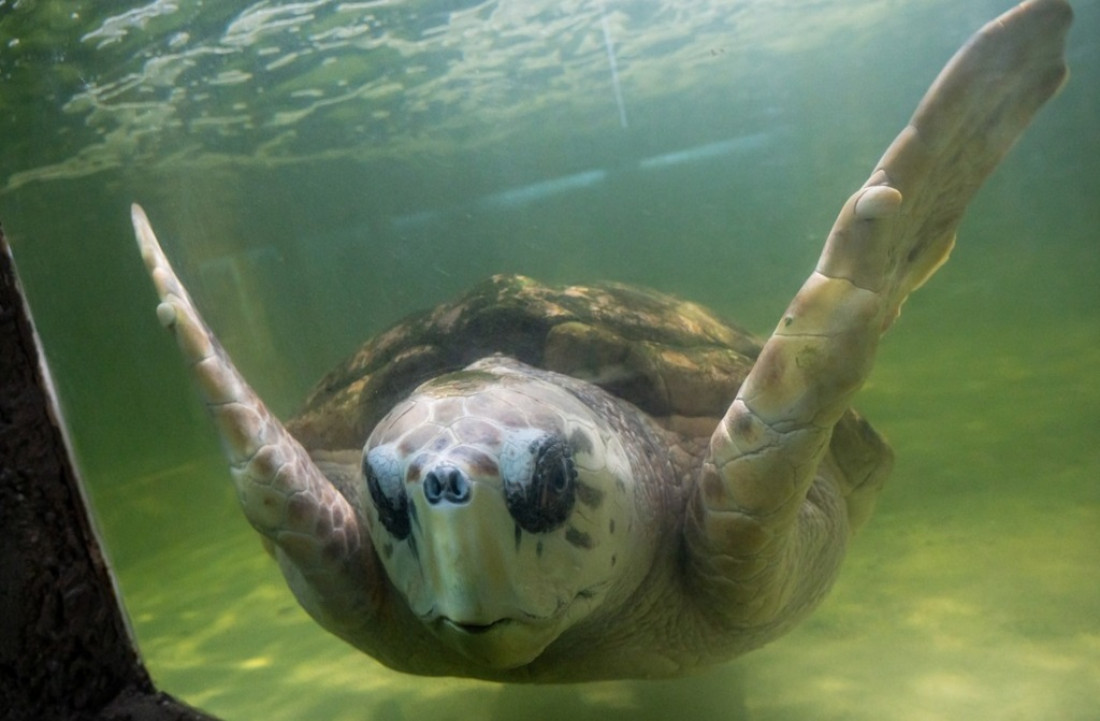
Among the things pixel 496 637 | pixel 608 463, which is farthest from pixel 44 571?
pixel 608 463

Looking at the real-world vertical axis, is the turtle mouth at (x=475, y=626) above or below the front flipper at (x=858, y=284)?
below

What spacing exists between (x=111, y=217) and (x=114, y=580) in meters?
15.0

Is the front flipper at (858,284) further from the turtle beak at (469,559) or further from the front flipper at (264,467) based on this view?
the front flipper at (264,467)

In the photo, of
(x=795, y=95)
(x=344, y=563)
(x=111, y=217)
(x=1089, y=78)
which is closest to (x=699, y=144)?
(x=795, y=95)

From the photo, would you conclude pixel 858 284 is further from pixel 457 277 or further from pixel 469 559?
pixel 457 277

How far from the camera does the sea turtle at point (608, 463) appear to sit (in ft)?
4.68

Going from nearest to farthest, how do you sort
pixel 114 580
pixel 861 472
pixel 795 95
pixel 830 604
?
pixel 114 580 → pixel 861 472 → pixel 830 604 → pixel 795 95

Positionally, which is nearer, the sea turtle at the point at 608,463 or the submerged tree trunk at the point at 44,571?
the submerged tree trunk at the point at 44,571

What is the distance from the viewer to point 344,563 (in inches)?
76.9

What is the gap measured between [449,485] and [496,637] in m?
0.33

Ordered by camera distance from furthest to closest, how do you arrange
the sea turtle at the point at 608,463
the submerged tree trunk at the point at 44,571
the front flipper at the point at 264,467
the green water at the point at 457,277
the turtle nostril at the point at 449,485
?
the green water at the point at 457,277, the front flipper at the point at 264,467, the sea turtle at the point at 608,463, the turtle nostril at the point at 449,485, the submerged tree trunk at the point at 44,571

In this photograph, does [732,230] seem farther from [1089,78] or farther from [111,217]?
[111,217]

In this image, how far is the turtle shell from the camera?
254 cm

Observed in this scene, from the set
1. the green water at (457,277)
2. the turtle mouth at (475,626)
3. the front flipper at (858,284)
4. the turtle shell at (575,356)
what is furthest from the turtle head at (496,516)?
the green water at (457,277)
